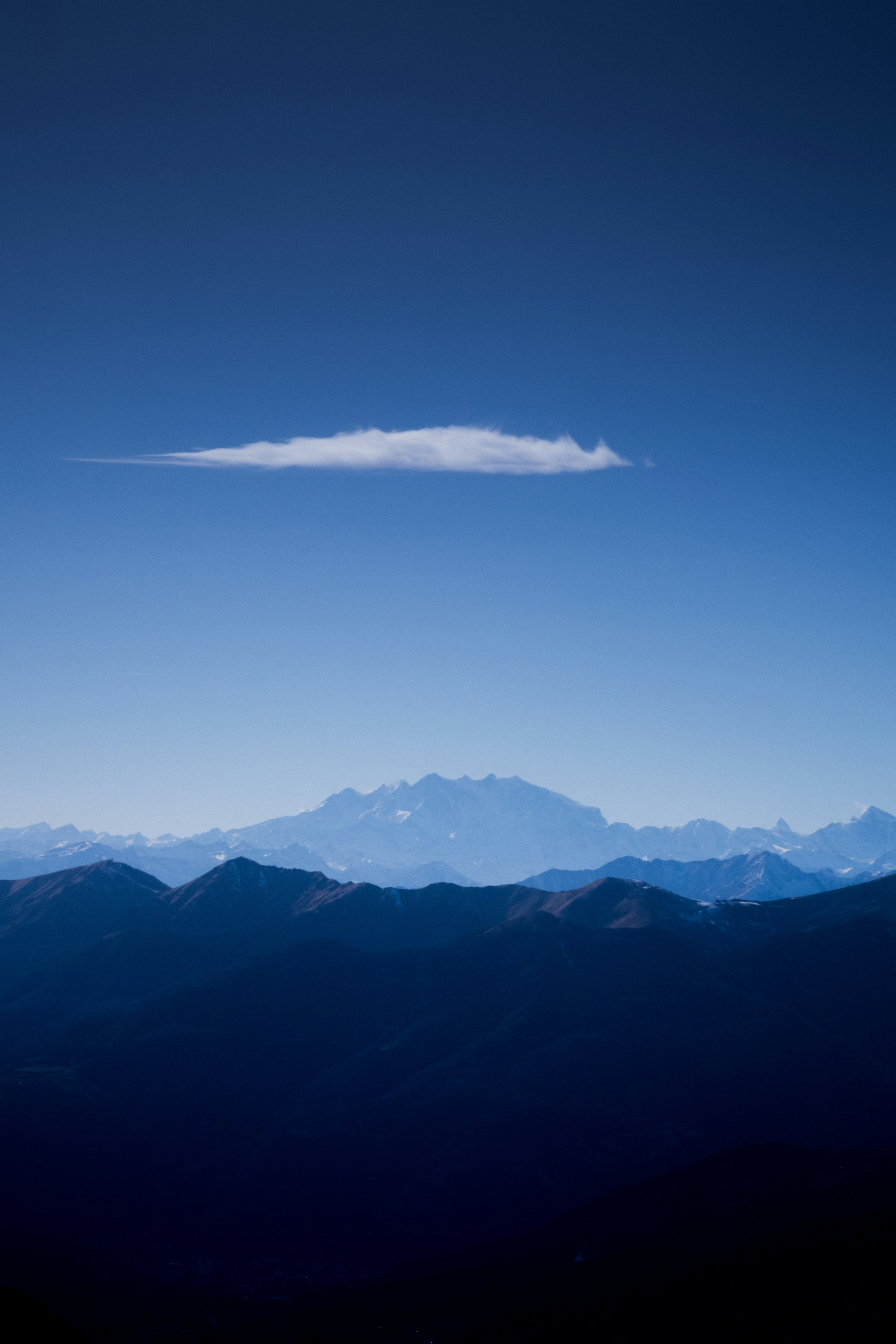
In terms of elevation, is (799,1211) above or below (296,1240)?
above

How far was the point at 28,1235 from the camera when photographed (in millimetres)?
177125

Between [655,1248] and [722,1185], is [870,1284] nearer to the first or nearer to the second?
[655,1248]

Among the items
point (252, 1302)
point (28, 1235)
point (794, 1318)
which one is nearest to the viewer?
point (794, 1318)

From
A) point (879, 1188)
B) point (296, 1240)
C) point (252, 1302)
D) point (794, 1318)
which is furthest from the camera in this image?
point (296, 1240)

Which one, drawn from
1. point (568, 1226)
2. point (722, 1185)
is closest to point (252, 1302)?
point (568, 1226)

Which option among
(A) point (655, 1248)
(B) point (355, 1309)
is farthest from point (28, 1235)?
(A) point (655, 1248)

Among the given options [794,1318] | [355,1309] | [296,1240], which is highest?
[794,1318]

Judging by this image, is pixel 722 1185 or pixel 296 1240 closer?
pixel 722 1185

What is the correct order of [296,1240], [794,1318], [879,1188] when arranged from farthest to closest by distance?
[296,1240]
[879,1188]
[794,1318]

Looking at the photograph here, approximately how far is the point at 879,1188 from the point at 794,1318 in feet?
163

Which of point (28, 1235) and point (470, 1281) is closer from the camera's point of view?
point (470, 1281)

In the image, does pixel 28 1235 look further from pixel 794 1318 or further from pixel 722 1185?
pixel 794 1318

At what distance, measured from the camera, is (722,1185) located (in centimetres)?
16350

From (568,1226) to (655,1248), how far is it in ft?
95.3
